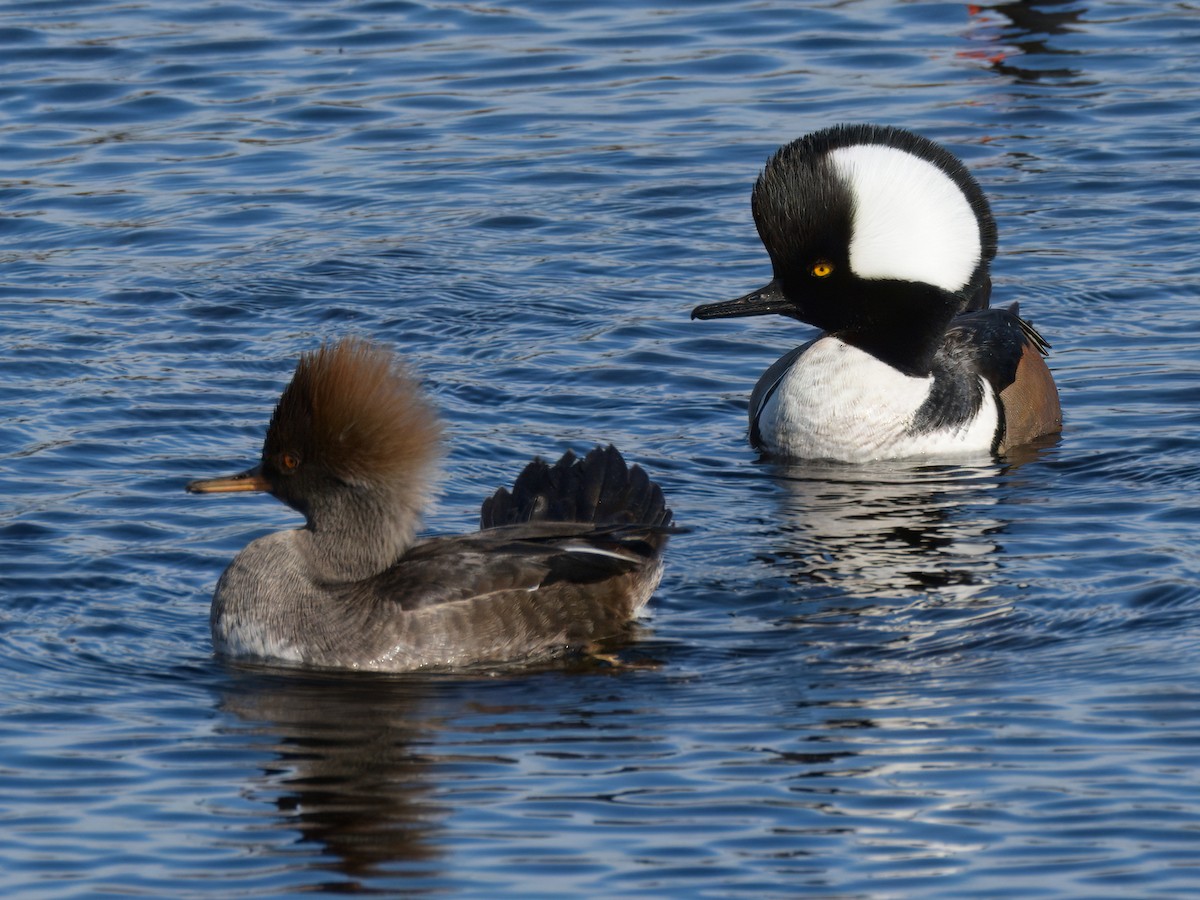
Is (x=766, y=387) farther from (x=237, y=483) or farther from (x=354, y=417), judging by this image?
(x=237, y=483)

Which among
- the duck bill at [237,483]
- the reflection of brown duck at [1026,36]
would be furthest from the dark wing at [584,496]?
the reflection of brown duck at [1026,36]

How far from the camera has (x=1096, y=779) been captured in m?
7.27

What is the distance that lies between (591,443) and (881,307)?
1572 millimetres

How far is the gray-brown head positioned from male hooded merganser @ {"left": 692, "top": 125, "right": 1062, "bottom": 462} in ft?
9.74

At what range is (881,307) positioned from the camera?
36.9ft

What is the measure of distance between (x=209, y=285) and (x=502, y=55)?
5426 millimetres

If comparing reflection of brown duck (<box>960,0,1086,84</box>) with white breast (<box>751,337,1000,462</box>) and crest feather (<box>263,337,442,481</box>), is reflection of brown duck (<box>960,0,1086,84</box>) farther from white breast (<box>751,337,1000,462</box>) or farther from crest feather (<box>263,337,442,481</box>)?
→ crest feather (<box>263,337,442,481</box>)

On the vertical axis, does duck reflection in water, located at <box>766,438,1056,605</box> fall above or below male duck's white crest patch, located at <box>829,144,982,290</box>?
below

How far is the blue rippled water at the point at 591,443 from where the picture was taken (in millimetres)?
7062

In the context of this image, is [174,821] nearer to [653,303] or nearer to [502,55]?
[653,303]

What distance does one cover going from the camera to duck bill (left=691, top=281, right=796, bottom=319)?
1109 centimetres

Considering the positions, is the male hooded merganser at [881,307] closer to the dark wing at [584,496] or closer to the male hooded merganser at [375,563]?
the dark wing at [584,496]

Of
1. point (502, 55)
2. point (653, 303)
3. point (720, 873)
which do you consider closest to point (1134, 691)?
point (720, 873)

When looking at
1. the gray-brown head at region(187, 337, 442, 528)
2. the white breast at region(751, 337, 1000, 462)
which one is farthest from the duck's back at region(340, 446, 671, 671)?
the white breast at region(751, 337, 1000, 462)
